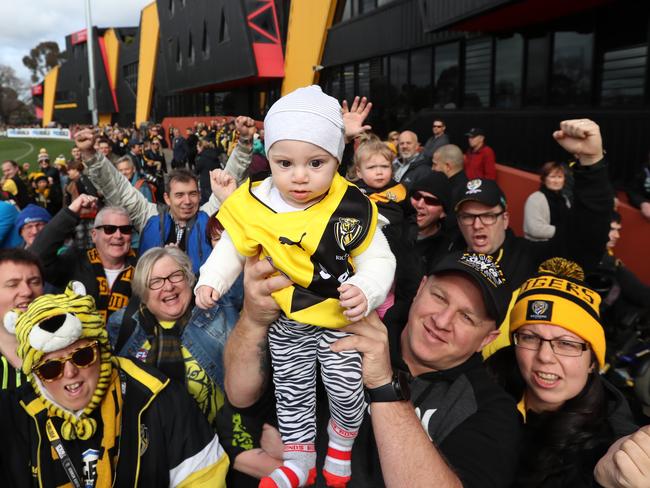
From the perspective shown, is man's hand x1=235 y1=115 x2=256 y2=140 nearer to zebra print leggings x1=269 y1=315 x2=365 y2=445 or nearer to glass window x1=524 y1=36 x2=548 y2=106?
zebra print leggings x1=269 y1=315 x2=365 y2=445

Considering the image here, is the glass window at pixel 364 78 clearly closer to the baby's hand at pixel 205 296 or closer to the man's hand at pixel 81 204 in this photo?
the man's hand at pixel 81 204

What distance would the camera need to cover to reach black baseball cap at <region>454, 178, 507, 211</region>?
12.1 feet

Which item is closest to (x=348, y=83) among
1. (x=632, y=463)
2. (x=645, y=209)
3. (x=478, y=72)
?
(x=478, y=72)

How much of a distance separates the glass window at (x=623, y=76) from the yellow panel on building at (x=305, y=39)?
1248 centimetres

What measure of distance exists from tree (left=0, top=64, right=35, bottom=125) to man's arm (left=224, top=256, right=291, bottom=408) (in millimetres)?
115180

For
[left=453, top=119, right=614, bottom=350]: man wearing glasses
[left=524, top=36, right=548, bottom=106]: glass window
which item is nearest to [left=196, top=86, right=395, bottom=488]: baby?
[left=453, top=119, right=614, bottom=350]: man wearing glasses

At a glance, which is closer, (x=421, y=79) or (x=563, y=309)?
(x=563, y=309)

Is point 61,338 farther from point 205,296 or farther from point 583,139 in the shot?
point 583,139

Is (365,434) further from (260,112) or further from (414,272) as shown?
(260,112)

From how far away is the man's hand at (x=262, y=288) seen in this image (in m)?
2.01

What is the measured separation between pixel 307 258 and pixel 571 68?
875cm

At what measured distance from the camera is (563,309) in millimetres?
2236

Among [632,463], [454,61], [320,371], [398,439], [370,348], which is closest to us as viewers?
[632,463]

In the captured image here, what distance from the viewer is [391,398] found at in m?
1.81
